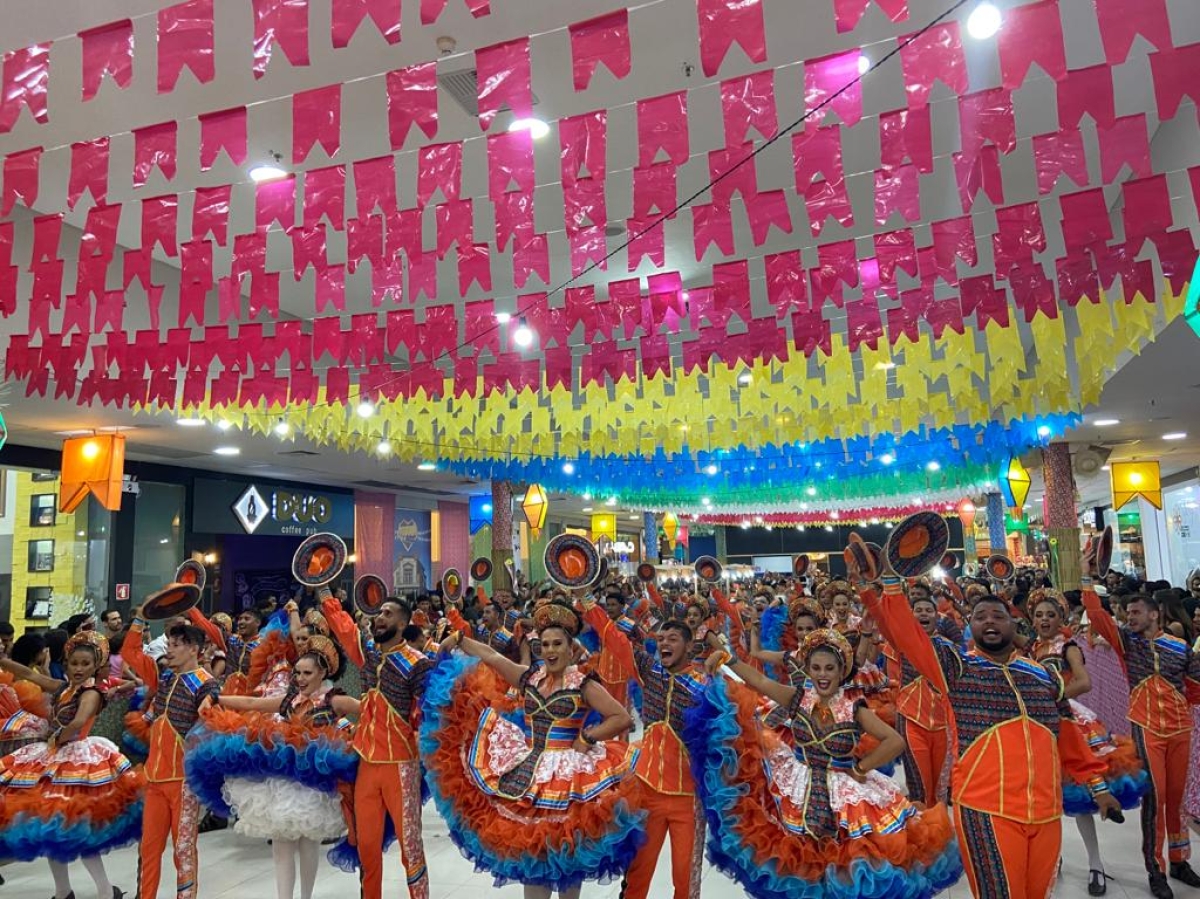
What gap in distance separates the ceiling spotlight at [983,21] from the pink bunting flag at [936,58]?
1281 millimetres

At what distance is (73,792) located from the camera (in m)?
4.89

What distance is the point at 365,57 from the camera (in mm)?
4570

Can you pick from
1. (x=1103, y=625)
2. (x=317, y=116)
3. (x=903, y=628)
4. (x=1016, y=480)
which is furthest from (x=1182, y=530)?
(x=317, y=116)

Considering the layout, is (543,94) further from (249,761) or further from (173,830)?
(173,830)

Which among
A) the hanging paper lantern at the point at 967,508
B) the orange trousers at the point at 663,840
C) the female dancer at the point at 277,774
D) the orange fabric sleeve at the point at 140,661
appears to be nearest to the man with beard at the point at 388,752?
the female dancer at the point at 277,774

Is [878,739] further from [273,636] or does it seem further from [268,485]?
[268,485]

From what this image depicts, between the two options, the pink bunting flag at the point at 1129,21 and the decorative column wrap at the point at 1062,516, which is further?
the decorative column wrap at the point at 1062,516

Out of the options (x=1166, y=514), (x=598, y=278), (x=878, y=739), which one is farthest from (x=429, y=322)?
(x=1166, y=514)

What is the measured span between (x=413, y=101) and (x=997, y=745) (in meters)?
3.59

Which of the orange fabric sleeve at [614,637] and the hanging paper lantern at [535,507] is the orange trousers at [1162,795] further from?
the hanging paper lantern at [535,507]

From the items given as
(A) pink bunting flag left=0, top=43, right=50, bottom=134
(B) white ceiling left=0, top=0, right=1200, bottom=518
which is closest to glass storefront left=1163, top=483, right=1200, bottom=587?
(B) white ceiling left=0, top=0, right=1200, bottom=518

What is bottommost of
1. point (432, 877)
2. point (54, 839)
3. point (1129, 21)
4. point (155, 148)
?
point (432, 877)

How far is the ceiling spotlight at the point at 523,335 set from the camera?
7.95m

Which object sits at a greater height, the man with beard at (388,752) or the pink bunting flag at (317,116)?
the pink bunting flag at (317,116)
